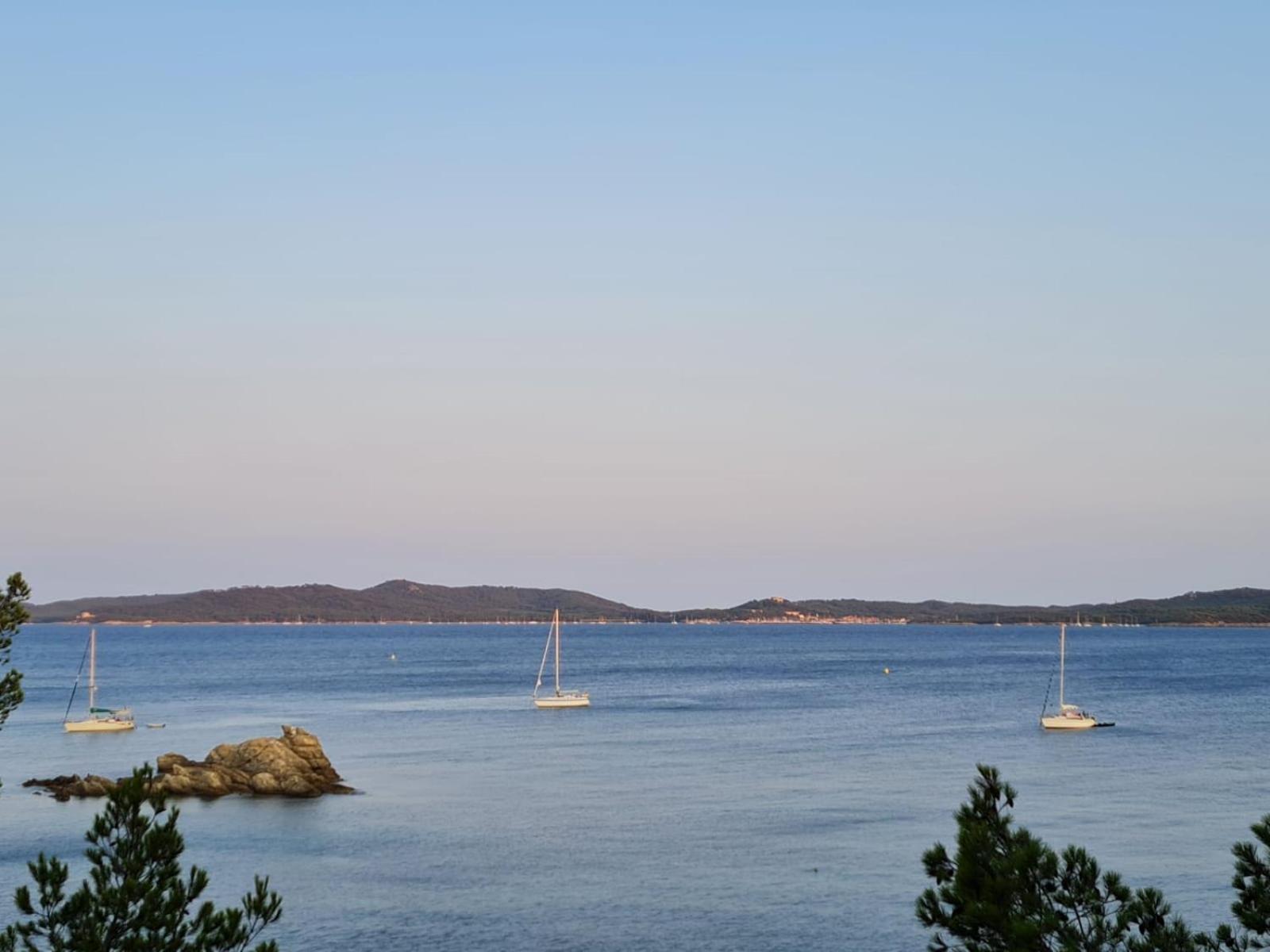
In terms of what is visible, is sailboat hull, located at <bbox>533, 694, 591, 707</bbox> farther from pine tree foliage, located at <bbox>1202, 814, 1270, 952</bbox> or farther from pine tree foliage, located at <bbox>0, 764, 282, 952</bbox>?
pine tree foliage, located at <bbox>1202, 814, 1270, 952</bbox>

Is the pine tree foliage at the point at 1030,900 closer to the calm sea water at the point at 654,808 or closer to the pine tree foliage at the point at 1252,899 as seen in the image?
the pine tree foliage at the point at 1252,899

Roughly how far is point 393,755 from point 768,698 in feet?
173

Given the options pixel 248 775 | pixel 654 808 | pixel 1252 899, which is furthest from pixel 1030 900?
pixel 248 775

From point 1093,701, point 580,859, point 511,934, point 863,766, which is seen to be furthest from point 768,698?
point 511,934

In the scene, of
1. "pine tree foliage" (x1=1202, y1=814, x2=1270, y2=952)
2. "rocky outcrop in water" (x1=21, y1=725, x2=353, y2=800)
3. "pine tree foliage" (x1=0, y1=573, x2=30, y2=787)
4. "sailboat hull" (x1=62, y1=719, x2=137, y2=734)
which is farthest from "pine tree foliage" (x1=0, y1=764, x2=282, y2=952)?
"sailboat hull" (x1=62, y1=719, x2=137, y2=734)

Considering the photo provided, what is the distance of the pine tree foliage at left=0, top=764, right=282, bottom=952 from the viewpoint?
17.1 meters

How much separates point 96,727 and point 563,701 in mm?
35591

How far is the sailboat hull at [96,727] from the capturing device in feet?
298

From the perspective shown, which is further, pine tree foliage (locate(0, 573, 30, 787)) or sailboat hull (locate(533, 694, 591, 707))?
sailboat hull (locate(533, 694, 591, 707))

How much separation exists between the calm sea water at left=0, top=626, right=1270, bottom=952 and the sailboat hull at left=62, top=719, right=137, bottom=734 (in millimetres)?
2137

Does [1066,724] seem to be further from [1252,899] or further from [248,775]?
[1252,899]

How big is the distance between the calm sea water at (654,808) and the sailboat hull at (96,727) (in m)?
2.14

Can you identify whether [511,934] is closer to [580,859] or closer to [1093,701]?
[580,859]

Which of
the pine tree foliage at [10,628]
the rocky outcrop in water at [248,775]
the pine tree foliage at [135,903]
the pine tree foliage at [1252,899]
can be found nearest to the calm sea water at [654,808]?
the rocky outcrop in water at [248,775]
